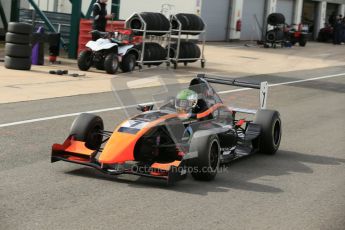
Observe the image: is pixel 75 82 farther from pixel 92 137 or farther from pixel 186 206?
pixel 186 206

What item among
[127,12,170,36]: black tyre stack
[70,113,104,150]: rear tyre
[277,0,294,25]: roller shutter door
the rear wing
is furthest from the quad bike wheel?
[70,113,104,150]: rear tyre

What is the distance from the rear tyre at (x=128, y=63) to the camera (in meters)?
18.7

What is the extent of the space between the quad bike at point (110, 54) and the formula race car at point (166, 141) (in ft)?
32.0

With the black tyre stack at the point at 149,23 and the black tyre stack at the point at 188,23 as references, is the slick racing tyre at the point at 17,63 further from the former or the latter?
the black tyre stack at the point at 188,23

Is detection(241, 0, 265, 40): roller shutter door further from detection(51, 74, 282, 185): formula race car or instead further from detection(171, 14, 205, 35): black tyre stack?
detection(51, 74, 282, 185): formula race car

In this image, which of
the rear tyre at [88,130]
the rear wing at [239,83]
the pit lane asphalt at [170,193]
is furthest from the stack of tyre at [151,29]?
the rear tyre at [88,130]

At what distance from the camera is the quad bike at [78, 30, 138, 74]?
1830 cm

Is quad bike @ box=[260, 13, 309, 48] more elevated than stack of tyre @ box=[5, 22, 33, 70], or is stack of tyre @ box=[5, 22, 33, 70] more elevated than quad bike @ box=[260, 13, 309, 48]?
quad bike @ box=[260, 13, 309, 48]

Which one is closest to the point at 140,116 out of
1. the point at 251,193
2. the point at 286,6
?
the point at 251,193

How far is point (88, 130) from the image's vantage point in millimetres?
7867

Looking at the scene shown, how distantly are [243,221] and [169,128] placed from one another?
1.71 metres

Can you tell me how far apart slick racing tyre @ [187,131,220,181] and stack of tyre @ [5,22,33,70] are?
10776 millimetres

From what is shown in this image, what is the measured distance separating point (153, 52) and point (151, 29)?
67 centimetres

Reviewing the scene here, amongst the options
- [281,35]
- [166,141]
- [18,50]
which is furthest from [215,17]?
[166,141]
